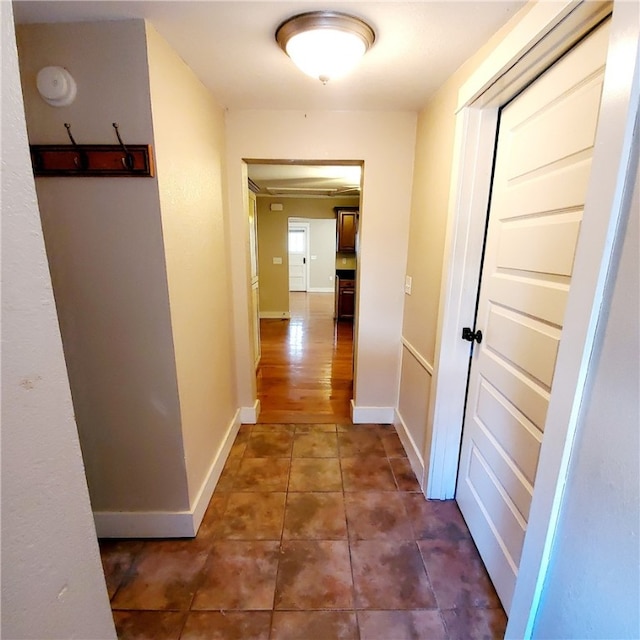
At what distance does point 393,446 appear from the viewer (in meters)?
2.32

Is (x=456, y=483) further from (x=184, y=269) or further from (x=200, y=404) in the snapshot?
(x=184, y=269)

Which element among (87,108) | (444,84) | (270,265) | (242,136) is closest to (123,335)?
(87,108)

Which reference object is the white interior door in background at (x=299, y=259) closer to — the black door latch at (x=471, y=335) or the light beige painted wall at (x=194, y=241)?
the light beige painted wall at (x=194, y=241)

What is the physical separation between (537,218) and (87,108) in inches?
66.9

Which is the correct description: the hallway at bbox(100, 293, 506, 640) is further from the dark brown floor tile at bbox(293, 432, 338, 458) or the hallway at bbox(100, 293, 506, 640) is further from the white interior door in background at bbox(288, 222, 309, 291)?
the white interior door in background at bbox(288, 222, 309, 291)

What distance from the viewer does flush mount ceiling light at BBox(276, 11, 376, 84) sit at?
114 cm

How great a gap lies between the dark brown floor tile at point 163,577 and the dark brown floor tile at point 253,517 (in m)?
0.16

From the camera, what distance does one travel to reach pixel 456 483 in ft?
→ 5.88

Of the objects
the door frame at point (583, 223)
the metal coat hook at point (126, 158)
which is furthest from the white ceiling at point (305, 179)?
the metal coat hook at point (126, 158)

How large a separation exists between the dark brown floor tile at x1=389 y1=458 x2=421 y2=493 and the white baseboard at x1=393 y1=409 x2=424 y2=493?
3cm

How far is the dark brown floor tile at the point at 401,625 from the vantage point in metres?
1.18

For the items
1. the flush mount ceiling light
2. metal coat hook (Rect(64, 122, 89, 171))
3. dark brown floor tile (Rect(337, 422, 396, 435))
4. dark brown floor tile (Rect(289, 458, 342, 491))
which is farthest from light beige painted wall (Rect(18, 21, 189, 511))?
dark brown floor tile (Rect(337, 422, 396, 435))

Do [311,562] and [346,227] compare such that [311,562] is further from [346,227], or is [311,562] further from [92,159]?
[346,227]

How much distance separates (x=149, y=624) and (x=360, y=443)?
4.90 ft
